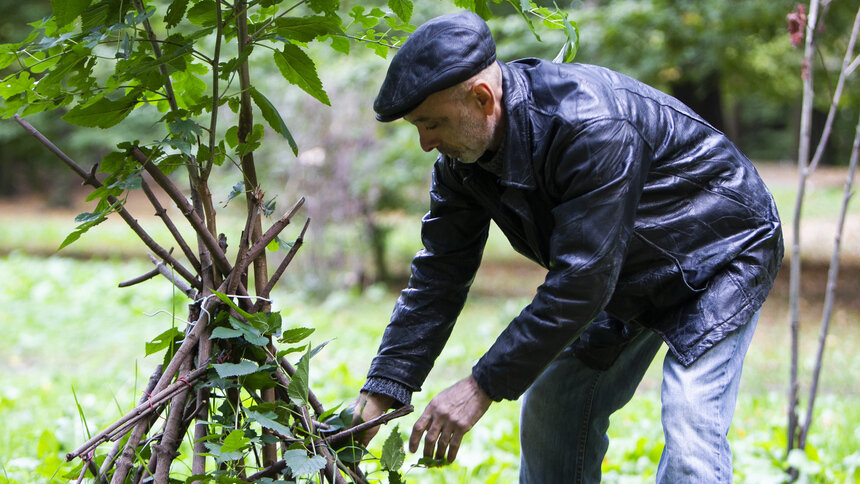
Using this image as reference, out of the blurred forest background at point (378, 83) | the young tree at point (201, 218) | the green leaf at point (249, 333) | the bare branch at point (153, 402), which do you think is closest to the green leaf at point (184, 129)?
the young tree at point (201, 218)

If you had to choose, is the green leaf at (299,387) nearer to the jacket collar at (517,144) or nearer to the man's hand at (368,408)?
the man's hand at (368,408)

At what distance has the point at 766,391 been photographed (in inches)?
235

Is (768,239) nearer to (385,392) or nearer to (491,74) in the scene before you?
(491,74)

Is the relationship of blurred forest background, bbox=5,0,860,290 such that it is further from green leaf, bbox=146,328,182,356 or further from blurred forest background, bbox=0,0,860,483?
green leaf, bbox=146,328,182,356

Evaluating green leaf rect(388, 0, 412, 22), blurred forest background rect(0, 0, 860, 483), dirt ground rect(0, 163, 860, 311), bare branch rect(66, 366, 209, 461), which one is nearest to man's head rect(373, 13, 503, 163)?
green leaf rect(388, 0, 412, 22)

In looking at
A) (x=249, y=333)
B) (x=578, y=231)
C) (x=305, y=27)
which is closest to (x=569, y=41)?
(x=578, y=231)

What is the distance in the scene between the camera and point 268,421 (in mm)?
1907

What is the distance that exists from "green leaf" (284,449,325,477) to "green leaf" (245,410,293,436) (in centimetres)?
6

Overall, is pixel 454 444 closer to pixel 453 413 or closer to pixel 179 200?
pixel 453 413

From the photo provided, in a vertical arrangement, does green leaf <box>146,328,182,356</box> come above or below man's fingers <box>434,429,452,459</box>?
above

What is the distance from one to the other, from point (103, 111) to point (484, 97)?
906 millimetres

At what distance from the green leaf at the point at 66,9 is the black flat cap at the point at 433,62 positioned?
69 centimetres

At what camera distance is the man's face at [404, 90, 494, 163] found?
1.93 metres

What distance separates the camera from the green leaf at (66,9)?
1755 millimetres
